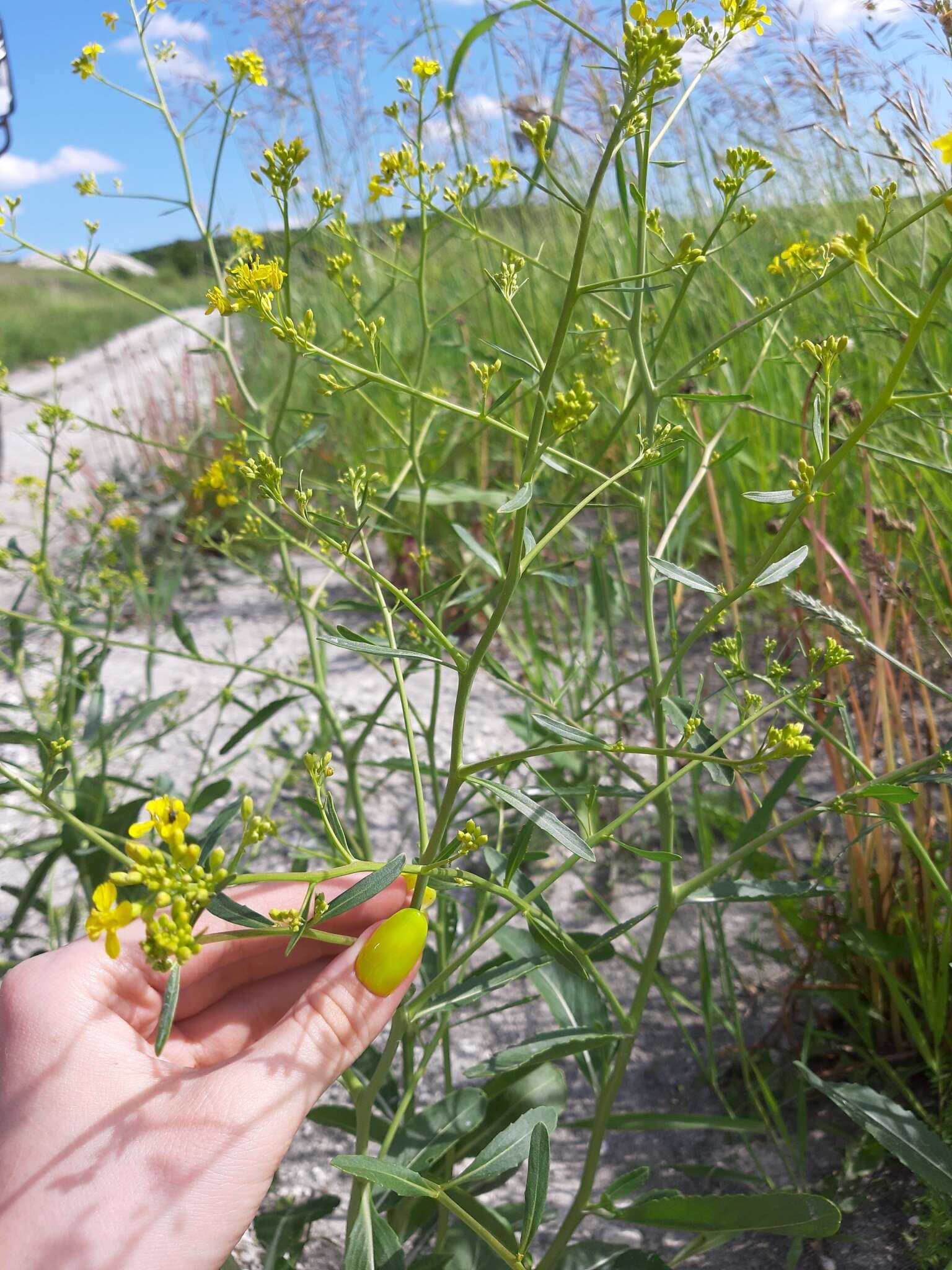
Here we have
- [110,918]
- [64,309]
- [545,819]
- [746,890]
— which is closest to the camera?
[110,918]

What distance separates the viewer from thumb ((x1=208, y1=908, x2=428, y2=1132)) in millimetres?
872

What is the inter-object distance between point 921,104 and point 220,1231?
1.52m

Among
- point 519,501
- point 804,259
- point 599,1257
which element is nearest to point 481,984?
point 599,1257

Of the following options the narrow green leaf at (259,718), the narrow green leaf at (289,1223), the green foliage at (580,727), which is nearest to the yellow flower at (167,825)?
the green foliage at (580,727)

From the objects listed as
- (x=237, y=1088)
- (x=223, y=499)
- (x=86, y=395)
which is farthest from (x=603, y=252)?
(x=86, y=395)

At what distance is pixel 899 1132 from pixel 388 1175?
23.4 inches

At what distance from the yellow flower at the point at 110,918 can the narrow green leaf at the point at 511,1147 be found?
1.53ft

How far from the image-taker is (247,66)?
1.39 m

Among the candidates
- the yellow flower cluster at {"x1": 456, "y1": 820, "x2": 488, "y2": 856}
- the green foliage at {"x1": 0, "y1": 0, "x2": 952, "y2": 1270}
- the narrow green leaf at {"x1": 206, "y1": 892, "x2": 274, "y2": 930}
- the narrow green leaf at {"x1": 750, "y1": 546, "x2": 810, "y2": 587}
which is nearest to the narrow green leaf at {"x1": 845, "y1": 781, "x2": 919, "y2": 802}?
the green foliage at {"x1": 0, "y1": 0, "x2": 952, "y2": 1270}

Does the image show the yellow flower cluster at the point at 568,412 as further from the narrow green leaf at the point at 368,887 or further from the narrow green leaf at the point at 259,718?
the narrow green leaf at the point at 259,718

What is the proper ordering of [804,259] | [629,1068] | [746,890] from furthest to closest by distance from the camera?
[629,1068] < [804,259] < [746,890]

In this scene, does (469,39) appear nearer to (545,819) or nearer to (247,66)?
(247,66)

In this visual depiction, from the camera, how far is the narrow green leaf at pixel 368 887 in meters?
0.75

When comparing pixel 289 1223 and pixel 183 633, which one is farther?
pixel 183 633
